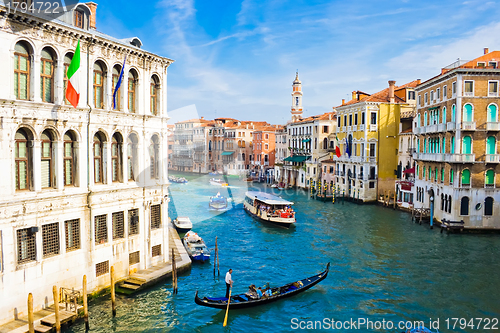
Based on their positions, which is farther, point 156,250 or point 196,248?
point 196,248

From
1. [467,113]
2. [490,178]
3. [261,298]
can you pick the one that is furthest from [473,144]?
[261,298]

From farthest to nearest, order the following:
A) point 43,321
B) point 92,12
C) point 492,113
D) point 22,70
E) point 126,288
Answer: point 492,113 → point 92,12 → point 126,288 → point 22,70 → point 43,321

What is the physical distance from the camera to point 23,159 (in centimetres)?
1205

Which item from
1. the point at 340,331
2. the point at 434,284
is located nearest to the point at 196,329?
the point at 340,331

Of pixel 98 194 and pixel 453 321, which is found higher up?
pixel 98 194

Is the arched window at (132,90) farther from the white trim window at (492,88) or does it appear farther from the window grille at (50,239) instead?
the white trim window at (492,88)

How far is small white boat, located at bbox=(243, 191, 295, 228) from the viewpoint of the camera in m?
28.9

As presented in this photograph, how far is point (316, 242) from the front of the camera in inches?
977

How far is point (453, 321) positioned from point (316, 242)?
11450 millimetres

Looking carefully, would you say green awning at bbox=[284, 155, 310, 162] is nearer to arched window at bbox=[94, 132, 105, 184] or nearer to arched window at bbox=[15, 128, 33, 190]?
arched window at bbox=[94, 132, 105, 184]

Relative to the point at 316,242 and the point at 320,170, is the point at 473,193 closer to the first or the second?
the point at 316,242

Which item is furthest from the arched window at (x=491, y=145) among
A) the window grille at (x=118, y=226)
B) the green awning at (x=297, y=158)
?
the green awning at (x=297, y=158)

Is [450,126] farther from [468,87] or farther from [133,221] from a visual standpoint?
[133,221]

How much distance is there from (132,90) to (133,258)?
6453mm
